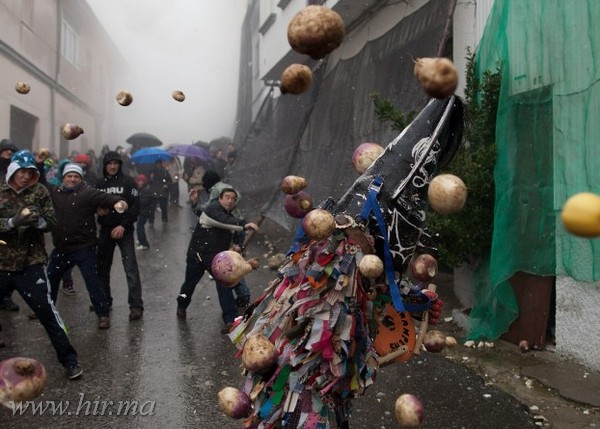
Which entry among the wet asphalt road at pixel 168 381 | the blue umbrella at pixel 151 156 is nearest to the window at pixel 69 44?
the blue umbrella at pixel 151 156

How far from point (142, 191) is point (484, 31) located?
841cm

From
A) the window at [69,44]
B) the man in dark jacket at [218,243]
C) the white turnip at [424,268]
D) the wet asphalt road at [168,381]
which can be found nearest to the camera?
the white turnip at [424,268]

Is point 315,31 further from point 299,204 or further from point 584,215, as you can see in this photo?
point 584,215

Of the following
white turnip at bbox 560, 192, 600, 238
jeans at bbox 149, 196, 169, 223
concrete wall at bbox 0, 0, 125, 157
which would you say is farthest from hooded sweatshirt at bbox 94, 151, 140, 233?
concrete wall at bbox 0, 0, 125, 157

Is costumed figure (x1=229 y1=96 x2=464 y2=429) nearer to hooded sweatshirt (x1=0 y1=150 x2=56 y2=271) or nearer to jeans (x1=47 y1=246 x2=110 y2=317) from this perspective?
hooded sweatshirt (x1=0 y1=150 x2=56 y2=271)

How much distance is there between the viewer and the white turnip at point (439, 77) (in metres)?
2.24

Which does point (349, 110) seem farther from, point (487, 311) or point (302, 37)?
point (302, 37)

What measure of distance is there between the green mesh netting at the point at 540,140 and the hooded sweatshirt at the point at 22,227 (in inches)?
150

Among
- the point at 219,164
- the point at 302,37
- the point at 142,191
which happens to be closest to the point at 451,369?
the point at 302,37

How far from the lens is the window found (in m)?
20.8

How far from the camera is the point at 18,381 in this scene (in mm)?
2799

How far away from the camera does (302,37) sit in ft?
8.33

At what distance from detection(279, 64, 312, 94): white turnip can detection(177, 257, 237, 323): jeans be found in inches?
141

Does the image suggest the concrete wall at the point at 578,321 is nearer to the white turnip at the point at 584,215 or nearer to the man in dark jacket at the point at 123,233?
the white turnip at the point at 584,215
